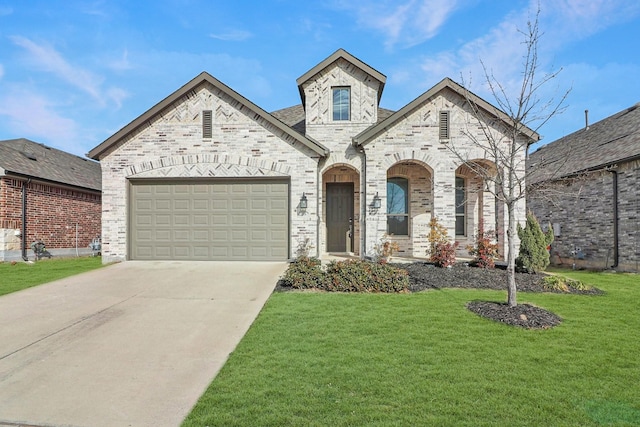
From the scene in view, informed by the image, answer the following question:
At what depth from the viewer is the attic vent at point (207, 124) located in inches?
444

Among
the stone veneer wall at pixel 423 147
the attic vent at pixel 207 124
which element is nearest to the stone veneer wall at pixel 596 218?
the stone veneer wall at pixel 423 147

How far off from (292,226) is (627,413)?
29.0 ft

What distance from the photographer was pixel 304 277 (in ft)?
25.7

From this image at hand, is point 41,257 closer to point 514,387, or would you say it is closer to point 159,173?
point 159,173

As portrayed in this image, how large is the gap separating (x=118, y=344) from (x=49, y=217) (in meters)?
13.4

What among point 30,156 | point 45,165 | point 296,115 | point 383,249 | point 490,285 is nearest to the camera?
point 490,285

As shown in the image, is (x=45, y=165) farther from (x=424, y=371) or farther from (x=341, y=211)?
(x=424, y=371)

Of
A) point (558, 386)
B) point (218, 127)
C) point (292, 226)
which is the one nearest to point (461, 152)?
point (292, 226)

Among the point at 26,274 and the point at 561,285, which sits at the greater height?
the point at 561,285

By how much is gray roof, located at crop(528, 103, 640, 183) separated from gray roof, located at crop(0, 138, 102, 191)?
1857cm

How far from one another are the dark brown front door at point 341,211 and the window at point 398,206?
150cm

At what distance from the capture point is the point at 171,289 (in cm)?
772

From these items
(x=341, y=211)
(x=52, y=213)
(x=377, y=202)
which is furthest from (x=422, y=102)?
(x=52, y=213)

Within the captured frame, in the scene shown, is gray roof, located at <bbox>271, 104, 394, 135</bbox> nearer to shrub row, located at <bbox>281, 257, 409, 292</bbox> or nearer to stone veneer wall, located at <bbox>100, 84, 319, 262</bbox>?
stone veneer wall, located at <bbox>100, 84, 319, 262</bbox>
